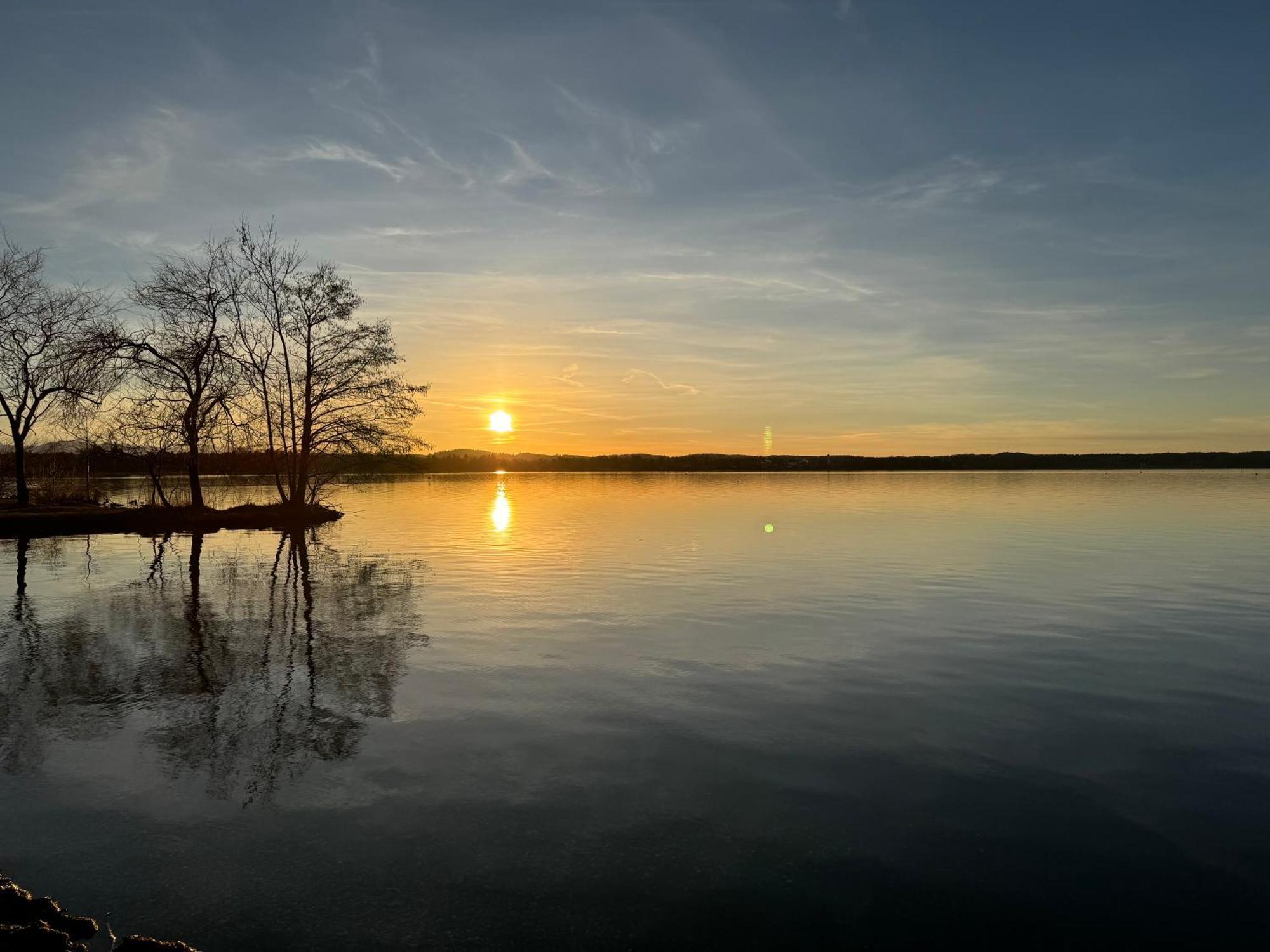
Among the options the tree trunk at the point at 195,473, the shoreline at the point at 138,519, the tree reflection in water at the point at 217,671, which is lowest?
the tree reflection in water at the point at 217,671

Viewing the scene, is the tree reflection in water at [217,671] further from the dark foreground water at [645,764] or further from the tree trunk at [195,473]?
the tree trunk at [195,473]

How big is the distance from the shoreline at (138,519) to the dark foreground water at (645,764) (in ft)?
72.4

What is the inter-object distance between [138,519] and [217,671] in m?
37.8

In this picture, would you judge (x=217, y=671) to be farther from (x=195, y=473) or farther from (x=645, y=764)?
(x=195, y=473)

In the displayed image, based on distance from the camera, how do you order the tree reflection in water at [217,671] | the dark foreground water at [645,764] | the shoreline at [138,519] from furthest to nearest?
the shoreline at [138,519]
the tree reflection in water at [217,671]
the dark foreground water at [645,764]

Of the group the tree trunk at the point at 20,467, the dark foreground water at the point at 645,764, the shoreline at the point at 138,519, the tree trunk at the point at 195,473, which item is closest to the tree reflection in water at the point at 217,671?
the dark foreground water at the point at 645,764

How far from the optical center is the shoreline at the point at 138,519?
138 ft

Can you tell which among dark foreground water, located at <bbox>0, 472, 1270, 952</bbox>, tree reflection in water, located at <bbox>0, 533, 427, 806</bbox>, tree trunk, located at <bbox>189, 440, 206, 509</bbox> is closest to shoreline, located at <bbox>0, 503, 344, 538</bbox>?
tree trunk, located at <bbox>189, 440, 206, 509</bbox>

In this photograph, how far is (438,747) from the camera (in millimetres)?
10555

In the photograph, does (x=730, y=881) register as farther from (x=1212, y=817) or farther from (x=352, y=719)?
(x=352, y=719)

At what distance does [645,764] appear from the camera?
1002cm

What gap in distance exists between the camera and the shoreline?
4203 cm

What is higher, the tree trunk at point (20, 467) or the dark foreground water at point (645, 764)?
the tree trunk at point (20, 467)

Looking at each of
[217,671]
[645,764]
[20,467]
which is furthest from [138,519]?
[645,764]
